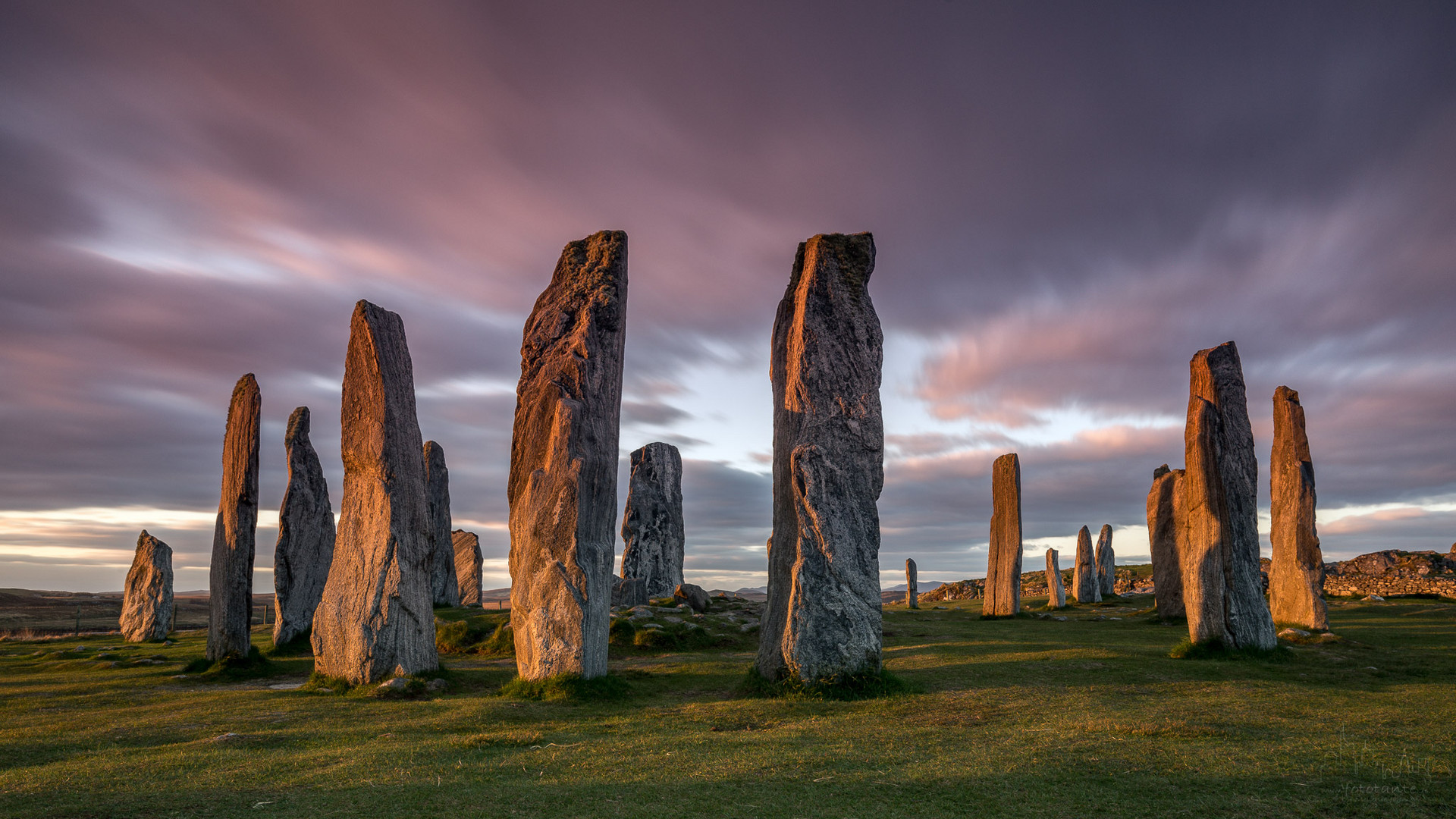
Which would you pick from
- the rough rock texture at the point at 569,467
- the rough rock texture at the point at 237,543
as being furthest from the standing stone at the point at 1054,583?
the rough rock texture at the point at 237,543

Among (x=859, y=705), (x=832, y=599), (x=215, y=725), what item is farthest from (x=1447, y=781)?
(x=215, y=725)

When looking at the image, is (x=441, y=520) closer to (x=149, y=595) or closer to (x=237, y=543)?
(x=149, y=595)

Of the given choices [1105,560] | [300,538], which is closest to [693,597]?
[300,538]

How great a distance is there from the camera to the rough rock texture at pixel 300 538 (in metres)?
17.5

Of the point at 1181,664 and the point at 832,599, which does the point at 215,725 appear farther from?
the point at 1181,664

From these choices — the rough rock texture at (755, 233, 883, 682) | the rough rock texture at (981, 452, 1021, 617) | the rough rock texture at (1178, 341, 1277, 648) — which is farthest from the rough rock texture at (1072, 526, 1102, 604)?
the rough rock texture at (755, 233, 883, 682)

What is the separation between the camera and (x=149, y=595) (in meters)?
22.5

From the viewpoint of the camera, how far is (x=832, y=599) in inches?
404

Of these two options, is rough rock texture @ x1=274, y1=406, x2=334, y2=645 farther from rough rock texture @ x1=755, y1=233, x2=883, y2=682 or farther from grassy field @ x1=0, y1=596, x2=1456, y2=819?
rough rock texture @ x1=755, y1=233, x2=883, y2=682

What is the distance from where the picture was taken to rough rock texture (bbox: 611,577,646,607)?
76.9ft

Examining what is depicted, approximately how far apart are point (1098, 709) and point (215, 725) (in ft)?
34.8

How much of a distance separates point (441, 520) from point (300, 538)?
260 inches

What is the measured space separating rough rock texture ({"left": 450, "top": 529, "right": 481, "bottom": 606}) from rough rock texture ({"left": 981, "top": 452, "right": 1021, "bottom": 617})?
63.0 feet

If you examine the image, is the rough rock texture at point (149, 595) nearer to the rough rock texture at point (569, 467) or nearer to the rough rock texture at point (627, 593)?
the rough rock texture at point (627, 593)
